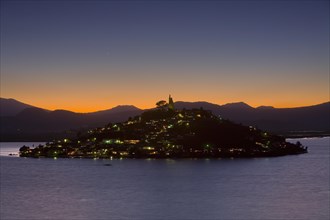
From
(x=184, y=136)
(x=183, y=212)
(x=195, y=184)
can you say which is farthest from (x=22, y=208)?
(x=184, y=136)

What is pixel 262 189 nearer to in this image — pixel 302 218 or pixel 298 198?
pixel 298 198

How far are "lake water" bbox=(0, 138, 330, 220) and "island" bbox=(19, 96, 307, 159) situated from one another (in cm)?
3940

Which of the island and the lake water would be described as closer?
the lake water

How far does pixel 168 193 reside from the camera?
226 ft

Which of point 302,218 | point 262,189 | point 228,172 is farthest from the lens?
point 228,172

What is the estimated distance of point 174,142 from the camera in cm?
15138

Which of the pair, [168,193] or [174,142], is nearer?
[168,193]

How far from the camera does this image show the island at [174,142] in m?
144

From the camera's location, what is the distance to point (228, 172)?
311 ft

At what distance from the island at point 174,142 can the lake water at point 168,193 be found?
3940 cm

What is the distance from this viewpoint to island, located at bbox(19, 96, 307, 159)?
5674 inches

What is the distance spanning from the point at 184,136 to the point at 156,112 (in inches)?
1511

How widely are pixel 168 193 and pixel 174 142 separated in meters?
82.7

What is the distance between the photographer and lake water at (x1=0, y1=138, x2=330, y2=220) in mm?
53188
